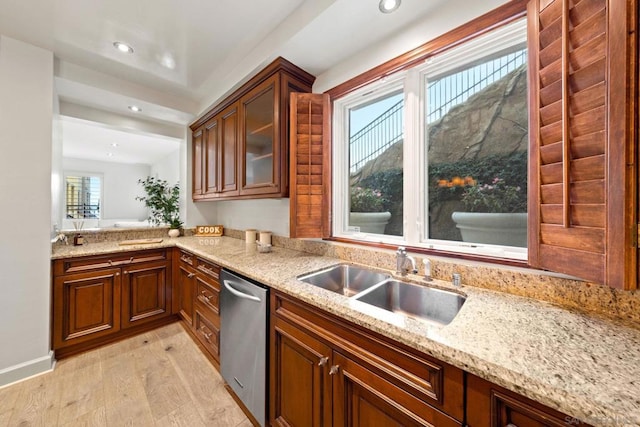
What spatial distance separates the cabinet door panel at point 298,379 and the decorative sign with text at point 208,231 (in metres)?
2.27

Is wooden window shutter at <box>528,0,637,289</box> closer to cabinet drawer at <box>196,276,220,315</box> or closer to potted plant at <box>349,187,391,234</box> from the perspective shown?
potted plant at <box>349,187,391,234</box>

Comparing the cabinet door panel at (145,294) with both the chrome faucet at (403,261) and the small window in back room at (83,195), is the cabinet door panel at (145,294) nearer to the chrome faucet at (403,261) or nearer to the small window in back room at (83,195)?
the chrome faucet at (403,261)

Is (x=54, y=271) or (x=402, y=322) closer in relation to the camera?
(x=402, y=322)

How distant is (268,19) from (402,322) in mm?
1986

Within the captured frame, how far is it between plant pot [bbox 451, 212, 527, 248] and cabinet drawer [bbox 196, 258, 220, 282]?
1.71 m

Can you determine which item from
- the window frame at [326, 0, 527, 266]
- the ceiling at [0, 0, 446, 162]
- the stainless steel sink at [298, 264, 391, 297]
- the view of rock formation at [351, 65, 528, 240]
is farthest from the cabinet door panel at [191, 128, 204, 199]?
the view of rock formation at [351, 65, 528, 240]

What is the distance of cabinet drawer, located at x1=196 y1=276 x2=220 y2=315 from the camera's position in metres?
1.88

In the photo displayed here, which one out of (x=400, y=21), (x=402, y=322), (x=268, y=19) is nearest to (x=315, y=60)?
(x=268, y=19)

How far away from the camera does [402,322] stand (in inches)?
33.8

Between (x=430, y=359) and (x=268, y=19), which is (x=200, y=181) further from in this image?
(x=430, y=359)

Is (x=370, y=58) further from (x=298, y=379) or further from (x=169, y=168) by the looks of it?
(x=169, y=168)

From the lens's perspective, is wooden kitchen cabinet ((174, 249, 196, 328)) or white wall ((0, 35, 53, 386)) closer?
white wall ((0, 35, 53, 386))

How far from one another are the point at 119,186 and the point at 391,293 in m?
8.18

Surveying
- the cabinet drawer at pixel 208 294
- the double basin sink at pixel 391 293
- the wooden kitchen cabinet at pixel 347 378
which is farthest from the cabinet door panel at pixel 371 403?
the cabinet drawer at pixel 208 294
